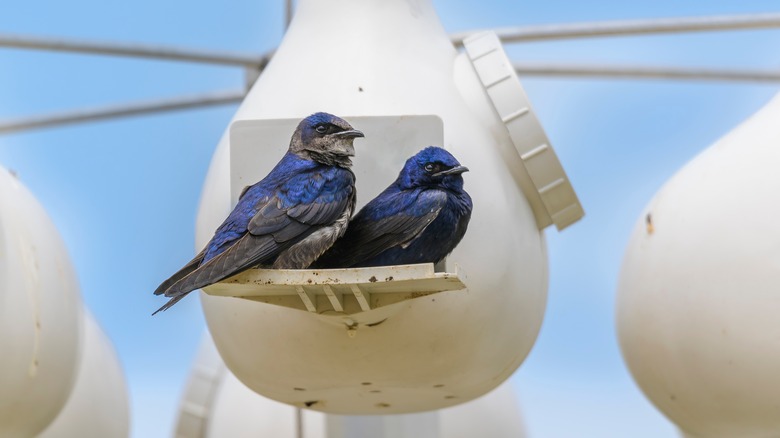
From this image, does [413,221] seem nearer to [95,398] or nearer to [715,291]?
[715,291]

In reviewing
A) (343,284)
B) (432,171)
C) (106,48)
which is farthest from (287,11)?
(343,284)

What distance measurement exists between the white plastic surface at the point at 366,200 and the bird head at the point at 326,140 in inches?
5.5

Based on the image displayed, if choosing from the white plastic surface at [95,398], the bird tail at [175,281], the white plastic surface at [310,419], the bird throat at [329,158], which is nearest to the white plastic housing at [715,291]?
the white plastic surface at [310,419]

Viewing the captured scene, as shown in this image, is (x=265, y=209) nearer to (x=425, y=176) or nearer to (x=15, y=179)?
(x=425, y=176)

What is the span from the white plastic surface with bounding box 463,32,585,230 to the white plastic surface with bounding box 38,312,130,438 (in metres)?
1.57

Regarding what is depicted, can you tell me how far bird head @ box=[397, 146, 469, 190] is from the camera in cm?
312

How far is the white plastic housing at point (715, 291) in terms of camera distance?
12.2ft

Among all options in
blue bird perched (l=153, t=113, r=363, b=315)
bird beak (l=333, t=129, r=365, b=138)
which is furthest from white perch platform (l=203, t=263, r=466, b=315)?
bird beak (l=333, t=129, r=365, b=138)

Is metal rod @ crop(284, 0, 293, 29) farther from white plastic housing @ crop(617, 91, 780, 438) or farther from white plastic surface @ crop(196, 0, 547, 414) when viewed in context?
white plastic housing @ crop(617, 91, 780, 438)

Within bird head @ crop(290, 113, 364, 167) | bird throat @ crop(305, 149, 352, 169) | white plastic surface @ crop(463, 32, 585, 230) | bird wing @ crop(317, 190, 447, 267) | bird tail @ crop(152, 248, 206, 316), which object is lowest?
bird tail @ crop(152, 248, 206, 316)

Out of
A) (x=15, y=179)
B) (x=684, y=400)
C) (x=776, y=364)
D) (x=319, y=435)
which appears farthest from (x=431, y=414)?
(x=15, y=179)

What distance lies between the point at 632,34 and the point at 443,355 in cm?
166

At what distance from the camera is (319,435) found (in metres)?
4.45

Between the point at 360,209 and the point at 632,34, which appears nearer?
the point at 360,209
